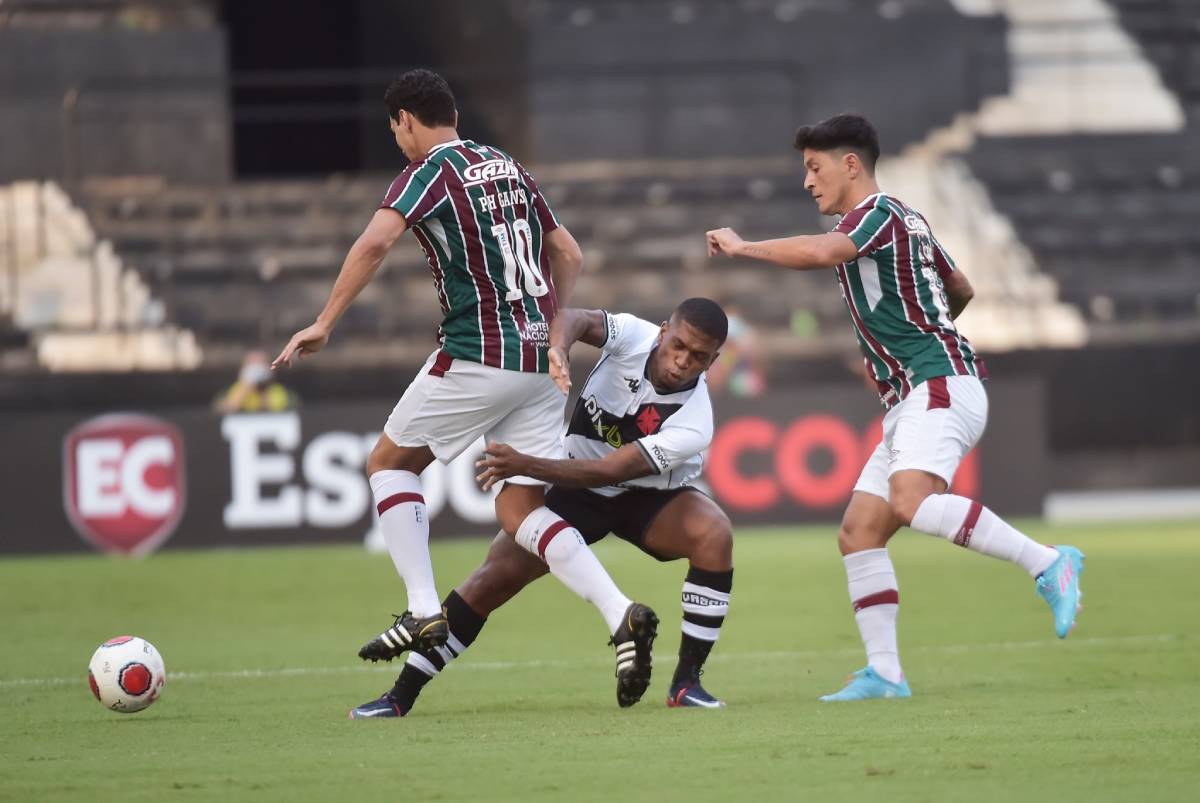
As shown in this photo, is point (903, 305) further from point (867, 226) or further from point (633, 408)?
point (633, 408)

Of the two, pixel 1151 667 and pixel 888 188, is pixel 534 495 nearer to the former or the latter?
pixel 1151 667

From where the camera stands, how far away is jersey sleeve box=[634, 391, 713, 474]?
19.4 feet

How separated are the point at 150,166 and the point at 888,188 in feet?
29.1

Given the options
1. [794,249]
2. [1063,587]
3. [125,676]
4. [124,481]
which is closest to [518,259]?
[794,249]

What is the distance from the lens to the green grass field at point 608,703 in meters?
4.39

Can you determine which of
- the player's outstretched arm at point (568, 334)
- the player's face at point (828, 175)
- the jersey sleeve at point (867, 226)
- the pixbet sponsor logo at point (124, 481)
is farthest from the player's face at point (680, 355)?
the pixbet sponsor logo at point (124, 481)

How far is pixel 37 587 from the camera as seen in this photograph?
39.1ft

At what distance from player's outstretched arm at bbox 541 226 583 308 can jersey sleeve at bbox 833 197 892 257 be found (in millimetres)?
920

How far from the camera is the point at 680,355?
5.97m

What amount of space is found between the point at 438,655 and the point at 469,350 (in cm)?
102

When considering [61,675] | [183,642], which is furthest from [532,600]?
[61,675]

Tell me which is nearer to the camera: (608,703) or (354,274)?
(354,274)

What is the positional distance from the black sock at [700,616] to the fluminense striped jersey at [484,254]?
885mm

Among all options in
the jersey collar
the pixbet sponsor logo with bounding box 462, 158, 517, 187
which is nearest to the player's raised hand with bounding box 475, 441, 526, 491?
the pixbet sponsor logo with bounding box 462, 158, 517, 187
